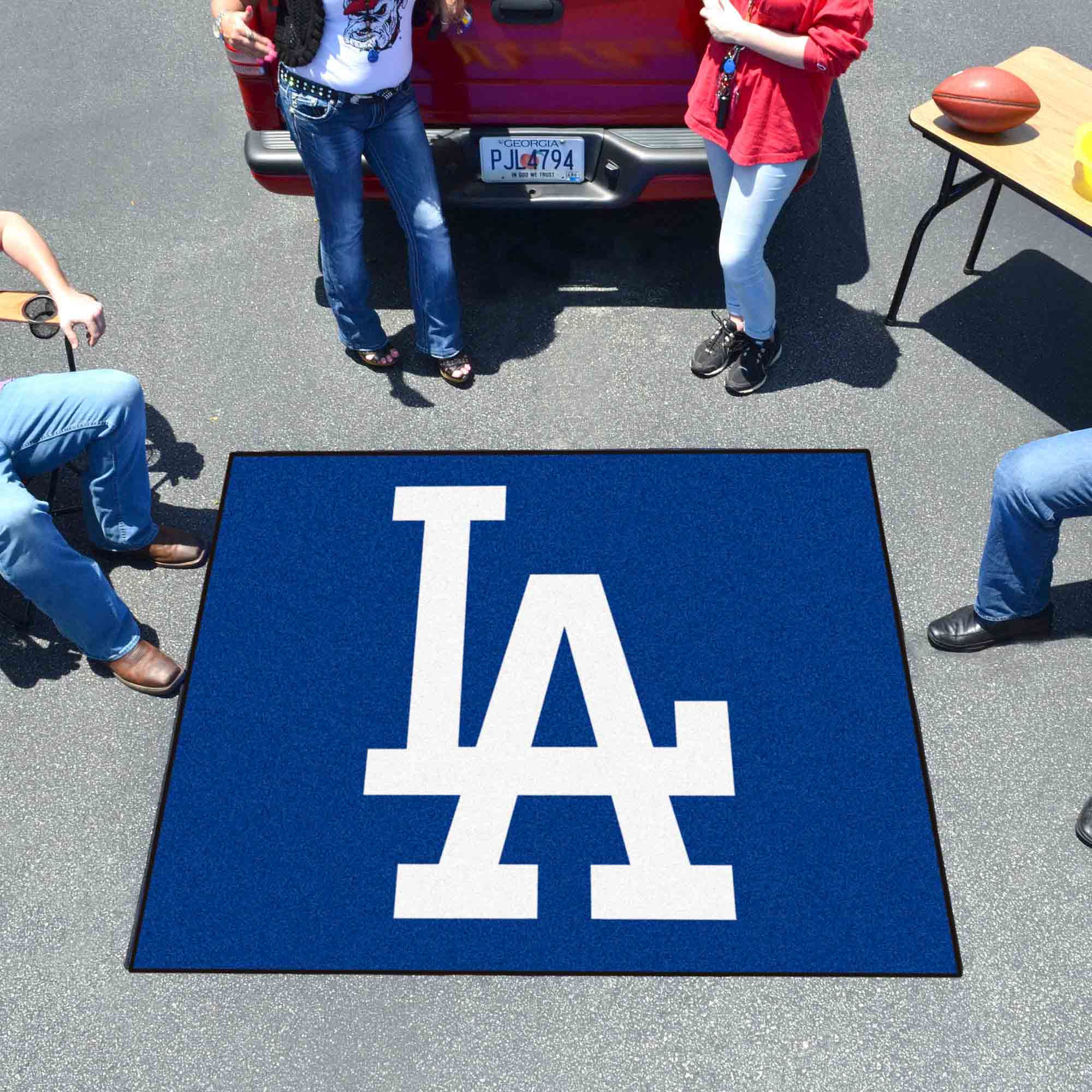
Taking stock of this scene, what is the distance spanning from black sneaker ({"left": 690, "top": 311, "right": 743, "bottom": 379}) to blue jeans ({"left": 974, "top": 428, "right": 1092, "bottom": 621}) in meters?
1.18

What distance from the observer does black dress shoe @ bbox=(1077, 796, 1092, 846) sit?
3057mm

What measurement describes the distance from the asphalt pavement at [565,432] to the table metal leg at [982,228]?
2.8 inches

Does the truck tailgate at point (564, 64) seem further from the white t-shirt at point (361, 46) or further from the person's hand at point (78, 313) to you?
the person's hand at point (78, 313)

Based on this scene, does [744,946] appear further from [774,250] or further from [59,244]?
[59,244]

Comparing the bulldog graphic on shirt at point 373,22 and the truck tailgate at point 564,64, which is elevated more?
the bulldog graphic on shirt at point 373,22

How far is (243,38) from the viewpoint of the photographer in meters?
3.33

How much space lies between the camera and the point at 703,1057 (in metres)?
→ 2.77

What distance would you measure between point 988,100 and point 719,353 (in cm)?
115

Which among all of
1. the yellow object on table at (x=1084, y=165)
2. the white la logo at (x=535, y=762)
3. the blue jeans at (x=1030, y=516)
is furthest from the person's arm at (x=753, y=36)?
the white la logo at (x=535, y=762)

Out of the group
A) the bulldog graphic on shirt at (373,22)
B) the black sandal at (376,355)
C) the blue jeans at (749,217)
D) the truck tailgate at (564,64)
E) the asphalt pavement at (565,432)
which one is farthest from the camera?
the black sandal at (376,355)

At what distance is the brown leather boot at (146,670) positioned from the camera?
10.9 feet

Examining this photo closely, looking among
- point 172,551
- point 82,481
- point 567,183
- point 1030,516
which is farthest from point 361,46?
point 1030,516

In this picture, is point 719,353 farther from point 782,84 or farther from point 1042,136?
point 1042,136

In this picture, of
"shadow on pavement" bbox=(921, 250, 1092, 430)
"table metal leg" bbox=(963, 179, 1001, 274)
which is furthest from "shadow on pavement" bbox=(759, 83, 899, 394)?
"table metal leg" bbox=(963, 179, 1001, 274)
